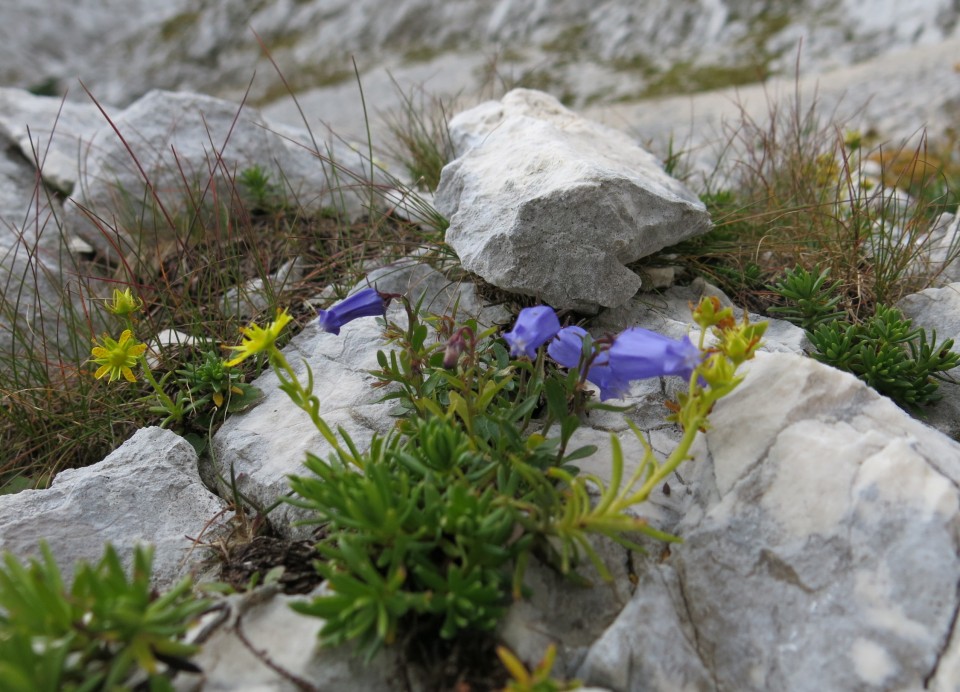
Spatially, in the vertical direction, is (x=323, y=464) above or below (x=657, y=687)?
above

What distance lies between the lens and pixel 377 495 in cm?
182

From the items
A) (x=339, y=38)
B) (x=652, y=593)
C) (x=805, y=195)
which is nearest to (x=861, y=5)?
(x=805, y=195)

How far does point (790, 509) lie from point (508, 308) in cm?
153

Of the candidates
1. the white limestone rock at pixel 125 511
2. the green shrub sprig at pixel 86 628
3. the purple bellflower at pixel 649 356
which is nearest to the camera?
the green shrub sprig at pixel 86 628

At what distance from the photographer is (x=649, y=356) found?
79.7 inches

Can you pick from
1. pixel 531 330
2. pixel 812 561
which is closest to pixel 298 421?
pixel 531 330

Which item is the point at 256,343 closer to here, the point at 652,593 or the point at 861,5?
the point at 652,593

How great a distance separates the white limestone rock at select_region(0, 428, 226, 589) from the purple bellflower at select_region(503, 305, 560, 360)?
1.27m

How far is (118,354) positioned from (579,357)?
1.74 m

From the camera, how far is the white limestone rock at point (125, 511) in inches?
92.7

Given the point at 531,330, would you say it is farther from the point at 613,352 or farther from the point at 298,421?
the point at 298,421

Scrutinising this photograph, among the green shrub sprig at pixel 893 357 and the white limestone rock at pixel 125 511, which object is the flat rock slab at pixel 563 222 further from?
the white limestone rock at pixel 125 511

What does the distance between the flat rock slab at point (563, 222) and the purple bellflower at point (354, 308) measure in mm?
572

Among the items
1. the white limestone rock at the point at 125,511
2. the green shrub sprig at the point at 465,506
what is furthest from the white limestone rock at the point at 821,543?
the white limestone rock at the point at 125,511
